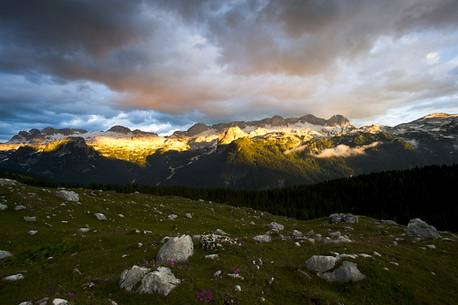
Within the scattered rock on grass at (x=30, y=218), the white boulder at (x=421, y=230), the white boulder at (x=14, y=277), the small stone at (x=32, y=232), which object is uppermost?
the scattered rock on grass at (x=30, y=218)

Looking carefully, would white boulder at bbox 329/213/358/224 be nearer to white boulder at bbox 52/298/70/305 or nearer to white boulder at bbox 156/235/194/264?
white boulder at bbox 156/235/194/264

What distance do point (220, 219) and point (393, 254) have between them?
40.0 metres

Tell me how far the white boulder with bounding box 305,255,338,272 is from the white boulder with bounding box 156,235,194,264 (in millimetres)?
9474

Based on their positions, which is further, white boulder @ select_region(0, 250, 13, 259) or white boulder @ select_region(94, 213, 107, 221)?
white boulder @ select_region(94, 213, 107, 221)

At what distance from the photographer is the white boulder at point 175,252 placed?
943 inches

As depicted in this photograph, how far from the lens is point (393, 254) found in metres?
31.2

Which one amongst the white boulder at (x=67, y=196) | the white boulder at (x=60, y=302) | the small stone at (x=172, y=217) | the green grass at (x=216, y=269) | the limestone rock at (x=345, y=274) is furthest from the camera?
the small stone at (x=172, y=217)

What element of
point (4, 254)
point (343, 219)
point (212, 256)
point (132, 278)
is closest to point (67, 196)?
point (4, 254)

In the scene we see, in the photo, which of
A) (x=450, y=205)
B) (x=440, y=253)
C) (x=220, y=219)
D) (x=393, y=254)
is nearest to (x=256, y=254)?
(x=393, y=254)

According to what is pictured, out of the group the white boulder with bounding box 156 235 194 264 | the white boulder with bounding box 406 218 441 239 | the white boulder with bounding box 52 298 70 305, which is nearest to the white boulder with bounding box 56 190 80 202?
the white boulder with bounding box 156 235 194 264

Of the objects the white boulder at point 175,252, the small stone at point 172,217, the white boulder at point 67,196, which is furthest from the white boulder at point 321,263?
the white boulder at point 67,196

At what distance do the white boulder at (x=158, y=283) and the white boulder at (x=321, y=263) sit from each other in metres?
11.3

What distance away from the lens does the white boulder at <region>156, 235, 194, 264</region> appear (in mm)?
23953

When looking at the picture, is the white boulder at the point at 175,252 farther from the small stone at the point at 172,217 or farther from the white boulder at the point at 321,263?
the small stone at the point at 172,217
